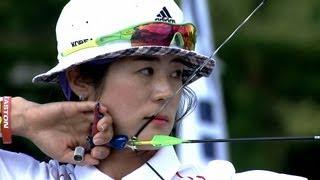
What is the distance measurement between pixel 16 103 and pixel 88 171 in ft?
0.96

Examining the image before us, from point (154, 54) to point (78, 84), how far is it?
271 millimetres

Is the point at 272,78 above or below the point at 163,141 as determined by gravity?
below

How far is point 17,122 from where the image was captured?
3.77 m

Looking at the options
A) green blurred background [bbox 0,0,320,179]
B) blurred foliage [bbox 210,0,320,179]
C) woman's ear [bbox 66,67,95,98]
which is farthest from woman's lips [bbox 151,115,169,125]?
green blurred background [bbox 0,0,320,179]

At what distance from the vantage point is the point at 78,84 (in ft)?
12.3

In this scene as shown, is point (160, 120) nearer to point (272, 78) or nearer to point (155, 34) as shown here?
point (155, 34)

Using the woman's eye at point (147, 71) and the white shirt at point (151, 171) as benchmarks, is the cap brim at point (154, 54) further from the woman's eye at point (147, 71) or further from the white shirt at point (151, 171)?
the white shirt at point (151, 171)

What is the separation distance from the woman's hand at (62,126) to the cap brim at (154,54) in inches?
3.7

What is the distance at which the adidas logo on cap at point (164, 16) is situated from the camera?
3.65 metres

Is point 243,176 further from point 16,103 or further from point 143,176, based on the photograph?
point 16,103

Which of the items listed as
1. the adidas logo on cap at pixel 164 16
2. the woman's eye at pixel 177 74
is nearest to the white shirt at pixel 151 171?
the woman's eye at pixel 177 74

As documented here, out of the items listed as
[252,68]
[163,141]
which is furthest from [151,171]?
[252,68]

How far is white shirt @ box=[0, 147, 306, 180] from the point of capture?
3658 millimetres

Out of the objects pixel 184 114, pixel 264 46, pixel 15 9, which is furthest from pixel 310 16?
pixel 184 114
